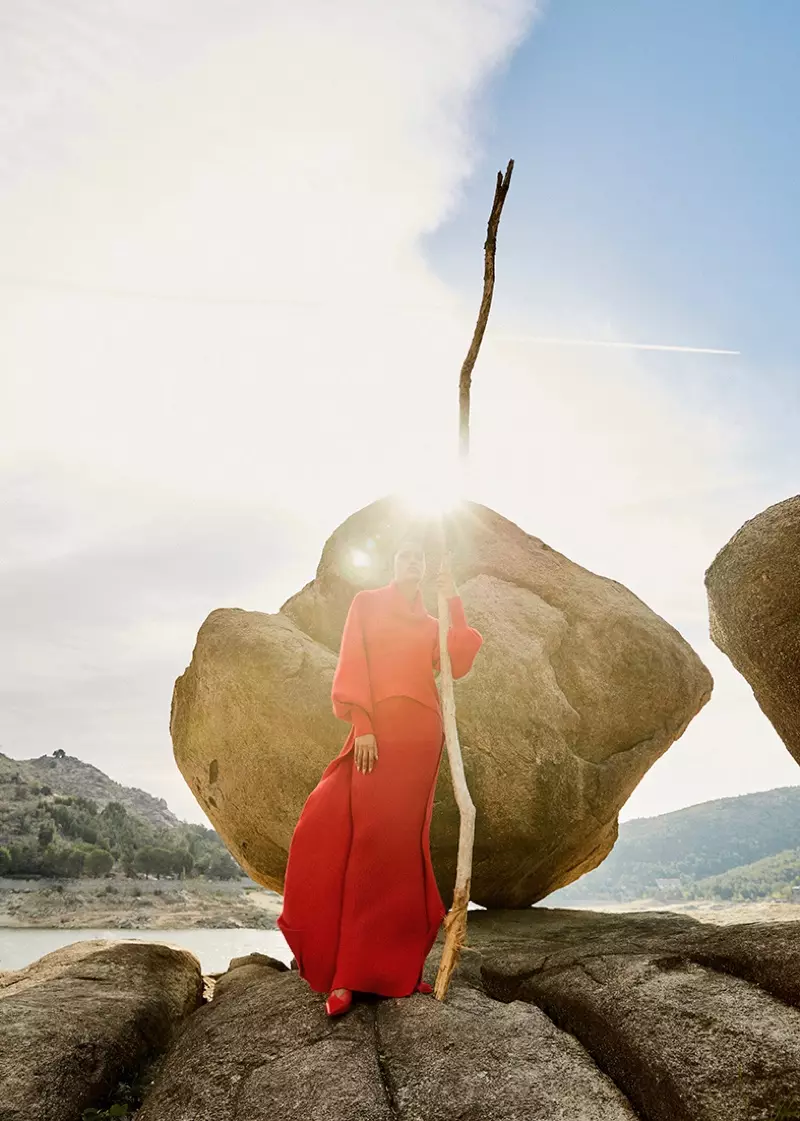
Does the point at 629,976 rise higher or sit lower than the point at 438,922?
lower

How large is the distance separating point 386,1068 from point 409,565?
3.47 metres

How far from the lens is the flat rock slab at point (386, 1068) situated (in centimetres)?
373

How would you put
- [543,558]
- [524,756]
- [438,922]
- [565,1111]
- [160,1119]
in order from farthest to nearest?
[543,558] → [524,756] → [438,922] → [160,1119] → [565,1111]

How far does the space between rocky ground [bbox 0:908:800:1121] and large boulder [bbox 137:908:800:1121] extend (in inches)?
0.4

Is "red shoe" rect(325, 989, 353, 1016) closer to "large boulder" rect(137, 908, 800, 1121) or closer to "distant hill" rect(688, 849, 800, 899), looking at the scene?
"large boulder" rect(137, 908, 800, 1121)

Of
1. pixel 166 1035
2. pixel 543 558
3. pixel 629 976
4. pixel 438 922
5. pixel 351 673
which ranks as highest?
pixel 543 558

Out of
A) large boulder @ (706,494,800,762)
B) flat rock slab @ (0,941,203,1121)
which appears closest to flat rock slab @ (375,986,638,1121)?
flat rock slab @ (0,941,203,1121)

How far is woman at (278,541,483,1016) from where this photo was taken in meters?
5.04

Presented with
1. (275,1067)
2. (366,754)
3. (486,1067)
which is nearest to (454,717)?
(366,754)

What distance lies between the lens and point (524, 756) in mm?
7762

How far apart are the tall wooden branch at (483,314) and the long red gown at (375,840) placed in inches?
70.7

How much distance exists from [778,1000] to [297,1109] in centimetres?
281

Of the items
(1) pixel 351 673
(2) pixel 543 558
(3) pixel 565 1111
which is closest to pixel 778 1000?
(3) pixel 565 1111

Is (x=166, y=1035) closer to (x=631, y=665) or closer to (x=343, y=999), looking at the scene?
(x=343, y=999)
